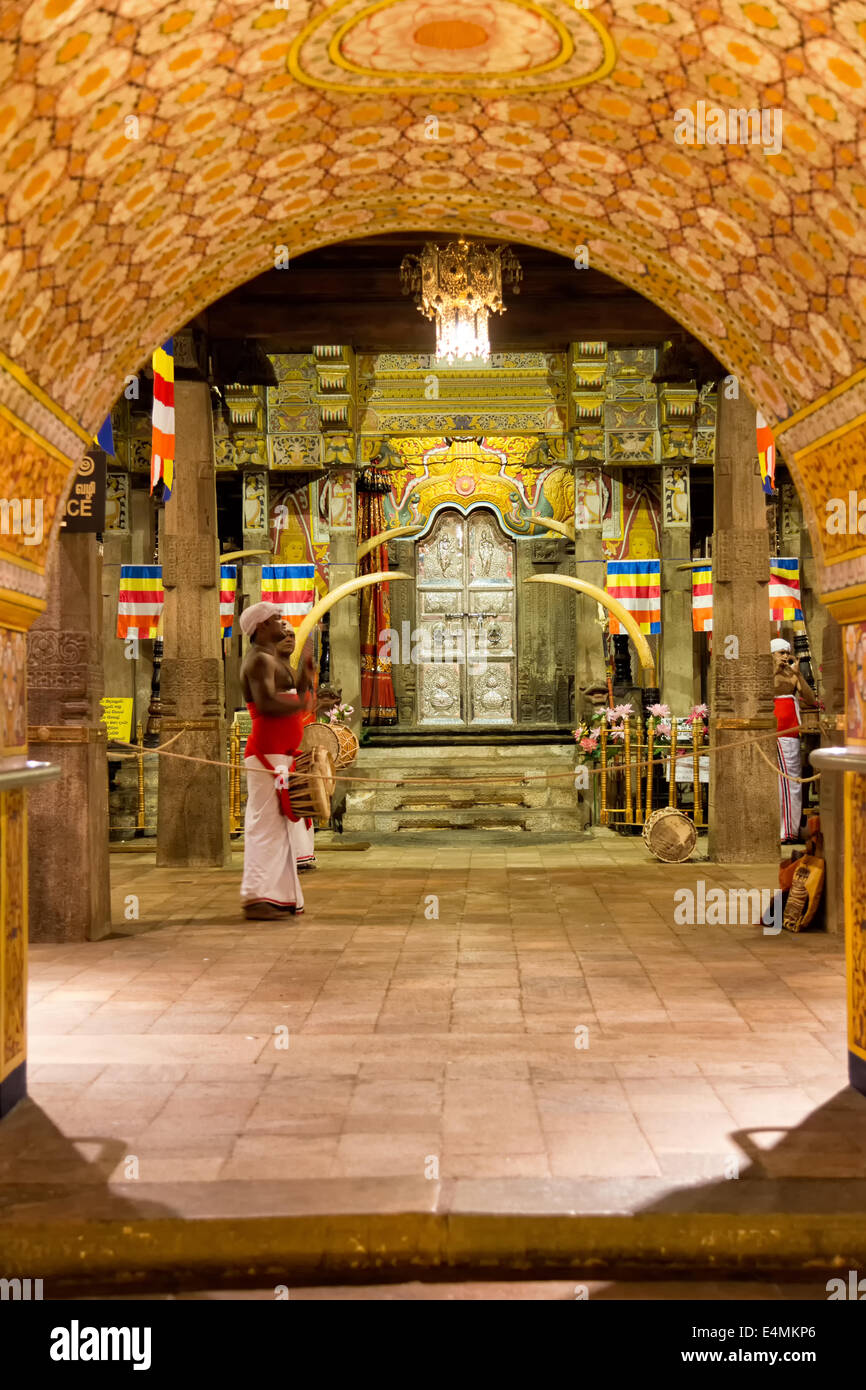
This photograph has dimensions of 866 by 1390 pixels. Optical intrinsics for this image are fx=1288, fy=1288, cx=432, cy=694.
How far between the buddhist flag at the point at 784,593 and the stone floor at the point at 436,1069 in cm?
696

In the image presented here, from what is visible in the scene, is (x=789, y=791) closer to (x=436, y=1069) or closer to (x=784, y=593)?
(x=784, y=593)

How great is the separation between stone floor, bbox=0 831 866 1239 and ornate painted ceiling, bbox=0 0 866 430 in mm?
2722

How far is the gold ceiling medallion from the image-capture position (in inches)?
171

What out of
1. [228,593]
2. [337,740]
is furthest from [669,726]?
[228,593]

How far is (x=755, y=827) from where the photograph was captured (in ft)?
39.1

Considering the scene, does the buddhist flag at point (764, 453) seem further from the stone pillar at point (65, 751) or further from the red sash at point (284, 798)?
the stone pillar at point (65, 751)

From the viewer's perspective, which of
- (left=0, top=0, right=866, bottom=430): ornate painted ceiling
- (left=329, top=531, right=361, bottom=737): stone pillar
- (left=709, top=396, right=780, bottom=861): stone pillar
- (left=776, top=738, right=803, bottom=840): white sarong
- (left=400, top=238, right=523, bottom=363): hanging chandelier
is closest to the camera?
(left=0, top=0, right=866, bottom=430): ornate painted ceiling

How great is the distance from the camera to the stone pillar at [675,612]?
18.3 meters

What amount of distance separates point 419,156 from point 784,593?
10.8 meters

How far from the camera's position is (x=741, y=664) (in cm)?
1191

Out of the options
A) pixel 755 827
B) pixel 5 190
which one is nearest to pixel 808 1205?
pixel 5 190

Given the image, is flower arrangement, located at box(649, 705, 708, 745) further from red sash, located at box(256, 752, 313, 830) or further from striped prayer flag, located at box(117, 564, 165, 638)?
striped prayer flag, located at box(117, 564, 165, 638)

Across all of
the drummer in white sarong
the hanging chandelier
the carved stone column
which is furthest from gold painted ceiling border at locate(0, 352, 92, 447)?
the drummer in white sarong

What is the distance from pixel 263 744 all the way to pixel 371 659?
36.0 feet
